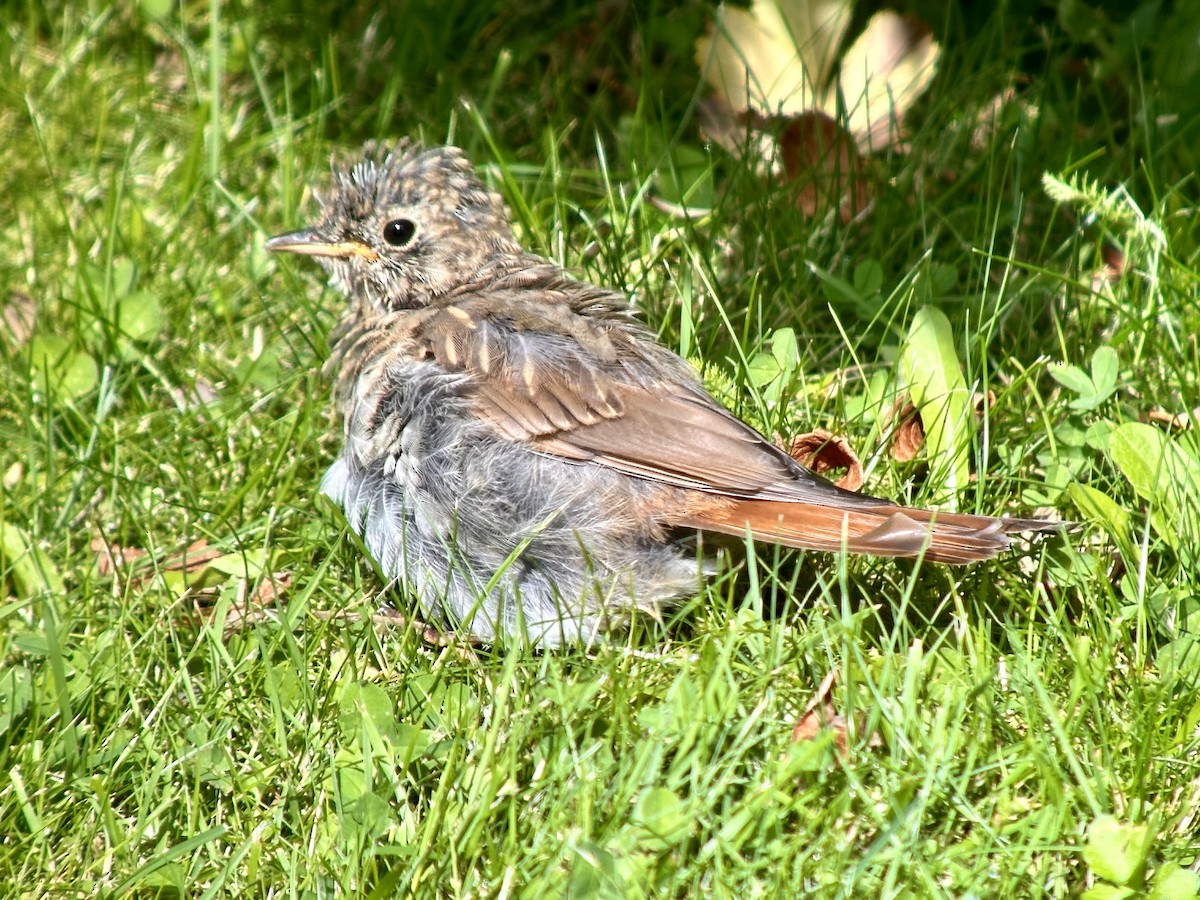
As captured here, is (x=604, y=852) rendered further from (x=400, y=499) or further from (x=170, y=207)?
(x=170, y=207)

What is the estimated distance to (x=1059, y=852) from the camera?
8.70 ft

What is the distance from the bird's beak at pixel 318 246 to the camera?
13.3 feet

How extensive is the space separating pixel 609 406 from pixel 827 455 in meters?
0.70

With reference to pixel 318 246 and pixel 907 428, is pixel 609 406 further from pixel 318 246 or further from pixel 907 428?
pixel 318 246

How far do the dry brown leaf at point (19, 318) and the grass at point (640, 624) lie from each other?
0.02 m

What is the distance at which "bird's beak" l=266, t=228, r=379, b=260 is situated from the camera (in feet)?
13.3

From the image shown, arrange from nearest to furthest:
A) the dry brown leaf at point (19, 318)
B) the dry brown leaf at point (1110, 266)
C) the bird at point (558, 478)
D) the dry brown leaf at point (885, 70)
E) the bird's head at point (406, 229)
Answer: the bird at point (558, 478) < the bird's head at point (406, 229) < the dry brown leaf at point (1110, 266) < the dry brown leaf at point (19, 318) < the dry brown leaf at point (885, 70)

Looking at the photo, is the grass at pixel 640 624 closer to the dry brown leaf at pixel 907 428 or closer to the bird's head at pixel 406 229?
the dry brown leaf at pixel 907 428

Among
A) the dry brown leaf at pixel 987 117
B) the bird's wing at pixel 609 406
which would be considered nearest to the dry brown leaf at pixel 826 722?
the bird's wing at pixel 609 406

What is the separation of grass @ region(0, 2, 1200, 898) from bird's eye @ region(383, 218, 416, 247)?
1.58 ft

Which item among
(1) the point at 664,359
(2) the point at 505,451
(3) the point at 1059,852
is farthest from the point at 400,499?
(3) the point at 1059,852

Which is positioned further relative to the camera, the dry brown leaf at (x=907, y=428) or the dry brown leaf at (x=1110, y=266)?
the dry brown leaf at (x=1110, y=266)

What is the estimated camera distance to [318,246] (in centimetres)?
406

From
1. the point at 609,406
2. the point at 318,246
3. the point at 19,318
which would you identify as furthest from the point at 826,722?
the point at 19,318
